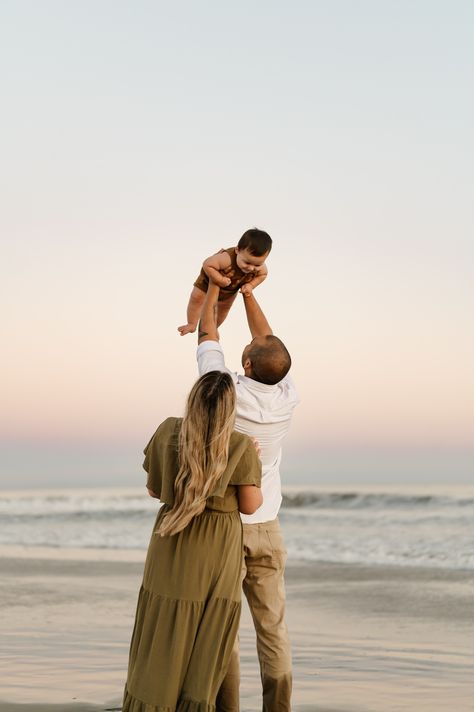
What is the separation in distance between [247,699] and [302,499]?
17097mm

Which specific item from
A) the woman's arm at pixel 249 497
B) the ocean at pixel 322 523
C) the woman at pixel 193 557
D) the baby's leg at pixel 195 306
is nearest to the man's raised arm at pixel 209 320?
the baby's leg at pixel 195 306

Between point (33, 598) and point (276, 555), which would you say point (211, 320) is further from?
point (33, 598)

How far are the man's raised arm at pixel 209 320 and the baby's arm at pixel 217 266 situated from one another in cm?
11

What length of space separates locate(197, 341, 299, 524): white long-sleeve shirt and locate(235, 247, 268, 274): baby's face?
0.71 metres

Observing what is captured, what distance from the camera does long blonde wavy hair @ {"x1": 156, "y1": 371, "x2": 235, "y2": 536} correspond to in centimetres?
362

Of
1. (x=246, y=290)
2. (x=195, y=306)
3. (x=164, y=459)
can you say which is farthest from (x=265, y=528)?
(x=195, y=306)

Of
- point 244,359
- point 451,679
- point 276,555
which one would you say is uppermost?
point 244,359

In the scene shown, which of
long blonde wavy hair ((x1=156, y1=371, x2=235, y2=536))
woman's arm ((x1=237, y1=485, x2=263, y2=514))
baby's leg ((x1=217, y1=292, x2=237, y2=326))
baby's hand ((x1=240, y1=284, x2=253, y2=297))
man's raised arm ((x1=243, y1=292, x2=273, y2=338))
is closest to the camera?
long blonde wavy hair ((x1=156, y1=371, x2=235, y2=536))

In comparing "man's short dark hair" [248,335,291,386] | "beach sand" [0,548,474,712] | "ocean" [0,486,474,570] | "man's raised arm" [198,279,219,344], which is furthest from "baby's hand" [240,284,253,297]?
"ocean" [0,486,474,570]

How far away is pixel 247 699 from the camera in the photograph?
5.24 metres

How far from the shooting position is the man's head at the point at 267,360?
13.3ft

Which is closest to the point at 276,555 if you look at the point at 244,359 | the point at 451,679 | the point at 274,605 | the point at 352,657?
the point at 274,605

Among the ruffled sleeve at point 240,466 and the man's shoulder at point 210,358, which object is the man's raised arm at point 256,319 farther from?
the ruffled sleeve at point 240,466

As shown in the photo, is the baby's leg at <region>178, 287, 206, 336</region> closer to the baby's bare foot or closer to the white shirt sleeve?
the baby's bare foot
